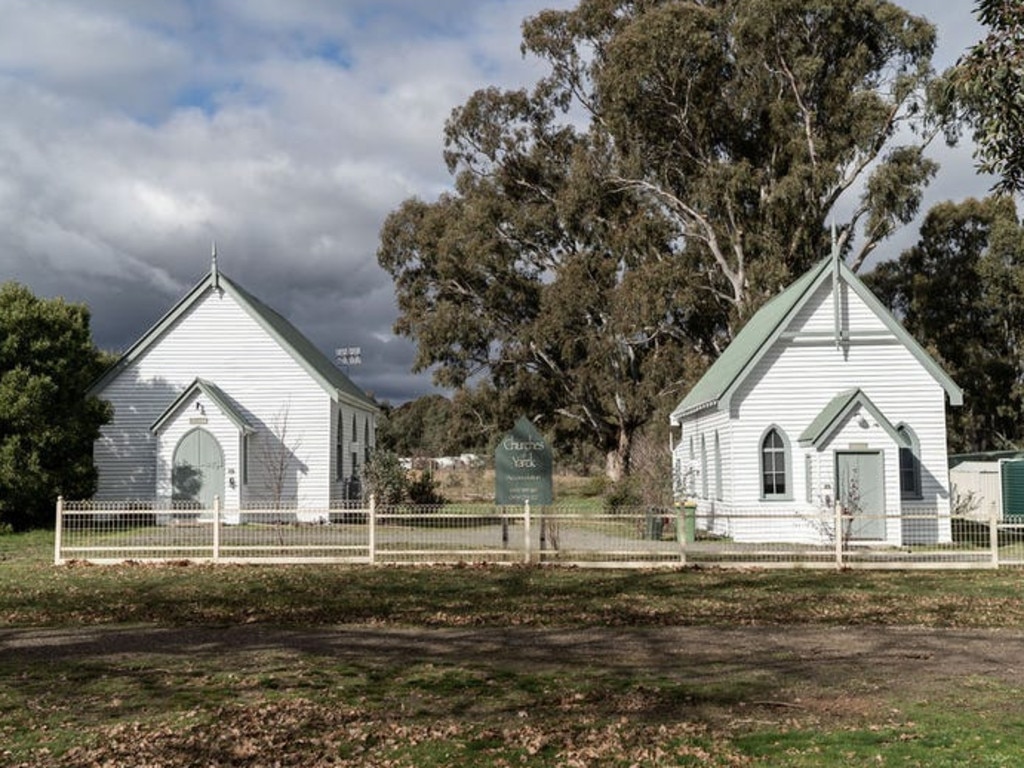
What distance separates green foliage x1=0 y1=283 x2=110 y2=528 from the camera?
2909 centimetres

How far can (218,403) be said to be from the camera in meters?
30.8

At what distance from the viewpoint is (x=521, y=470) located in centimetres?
2381

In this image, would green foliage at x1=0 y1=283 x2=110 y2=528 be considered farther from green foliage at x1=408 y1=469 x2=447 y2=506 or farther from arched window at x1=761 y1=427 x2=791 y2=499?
arched window at x1=761 y1=427 x2=791 y2=499

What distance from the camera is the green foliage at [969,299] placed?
5378 cm

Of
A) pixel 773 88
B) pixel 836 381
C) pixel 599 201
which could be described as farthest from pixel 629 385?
pixel 836 381

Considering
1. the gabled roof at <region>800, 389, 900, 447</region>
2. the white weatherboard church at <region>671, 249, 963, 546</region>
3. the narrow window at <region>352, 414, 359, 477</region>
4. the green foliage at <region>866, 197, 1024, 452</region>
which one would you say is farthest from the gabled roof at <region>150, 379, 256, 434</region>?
the green foliage at <region>866, 197, 1024, 452</region>

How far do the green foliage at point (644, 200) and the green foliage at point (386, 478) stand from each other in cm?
1436

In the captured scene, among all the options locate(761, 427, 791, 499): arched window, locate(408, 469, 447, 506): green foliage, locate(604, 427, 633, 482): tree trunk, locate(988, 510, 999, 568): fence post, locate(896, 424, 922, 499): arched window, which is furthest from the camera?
locate(604, 427, 633, 482): tree trunk

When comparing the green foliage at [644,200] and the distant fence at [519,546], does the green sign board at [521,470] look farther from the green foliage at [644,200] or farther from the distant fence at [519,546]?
the green foliage at [644,200]

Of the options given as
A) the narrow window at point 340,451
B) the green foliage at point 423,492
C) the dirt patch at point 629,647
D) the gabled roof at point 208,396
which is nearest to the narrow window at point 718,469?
the green foliage at point 423,492

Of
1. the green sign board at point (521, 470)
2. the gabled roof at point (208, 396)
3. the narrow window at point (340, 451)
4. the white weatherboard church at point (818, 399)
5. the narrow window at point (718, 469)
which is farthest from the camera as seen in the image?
the narrow window at point (340, 451)

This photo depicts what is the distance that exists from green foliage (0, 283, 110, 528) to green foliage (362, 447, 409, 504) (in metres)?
9.15

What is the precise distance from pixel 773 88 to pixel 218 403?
28.0 meters

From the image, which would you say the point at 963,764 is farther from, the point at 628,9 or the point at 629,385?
the point at 628,9
